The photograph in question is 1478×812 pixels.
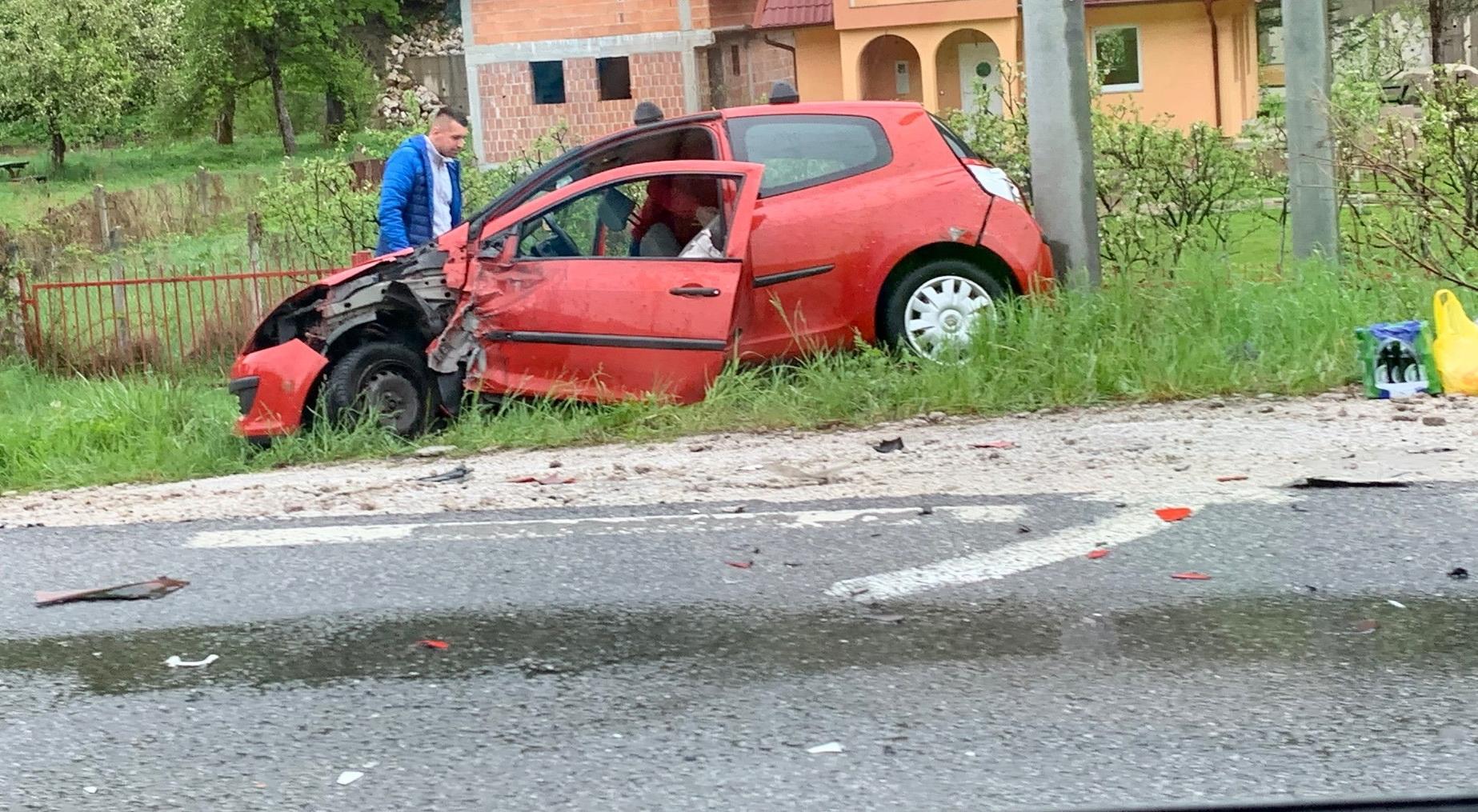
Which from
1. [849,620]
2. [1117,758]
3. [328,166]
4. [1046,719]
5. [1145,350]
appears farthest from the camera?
[328,166]

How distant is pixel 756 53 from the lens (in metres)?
39.4

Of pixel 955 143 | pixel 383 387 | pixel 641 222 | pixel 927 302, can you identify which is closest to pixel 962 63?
pixel 955 143

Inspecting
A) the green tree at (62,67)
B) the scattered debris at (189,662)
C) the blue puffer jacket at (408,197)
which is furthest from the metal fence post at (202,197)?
the scattered debris at (189,662)

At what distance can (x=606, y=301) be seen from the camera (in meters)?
8.39

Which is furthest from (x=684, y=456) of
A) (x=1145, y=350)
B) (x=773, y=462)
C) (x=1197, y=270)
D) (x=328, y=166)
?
(x=328, y=166)

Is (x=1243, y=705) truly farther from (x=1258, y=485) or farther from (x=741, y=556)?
(x=1258, y=485)

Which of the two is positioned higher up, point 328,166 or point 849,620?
point 328,166

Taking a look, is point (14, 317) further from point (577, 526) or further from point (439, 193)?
point (577, 526)

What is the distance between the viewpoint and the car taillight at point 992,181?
905cm

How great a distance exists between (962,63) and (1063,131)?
85.8ft

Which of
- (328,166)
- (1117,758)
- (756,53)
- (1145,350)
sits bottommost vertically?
(1117,758)

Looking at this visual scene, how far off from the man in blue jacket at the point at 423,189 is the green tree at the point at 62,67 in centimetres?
4493

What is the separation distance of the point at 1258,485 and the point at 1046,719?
2.70 m

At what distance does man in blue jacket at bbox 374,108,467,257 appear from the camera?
944cm
